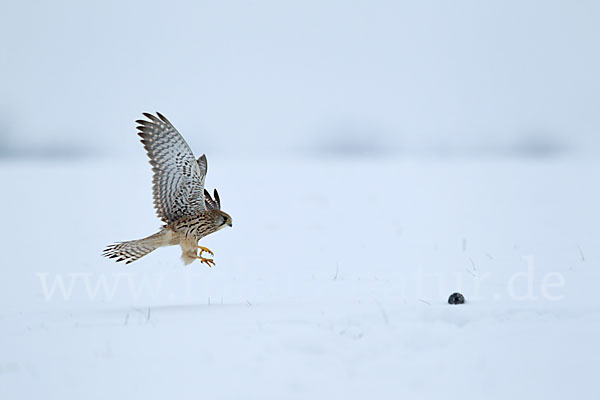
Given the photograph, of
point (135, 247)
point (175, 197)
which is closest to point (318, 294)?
point (175, 197)

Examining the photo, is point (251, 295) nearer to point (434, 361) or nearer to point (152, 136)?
point (152, 136)

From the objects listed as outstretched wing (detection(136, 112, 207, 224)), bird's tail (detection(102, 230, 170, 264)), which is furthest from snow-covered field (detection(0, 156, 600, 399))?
outstretched wing (detection(136, 112, 207, 224))

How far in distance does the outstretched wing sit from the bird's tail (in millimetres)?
319

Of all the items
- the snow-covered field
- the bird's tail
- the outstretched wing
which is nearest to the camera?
the snow-covered field

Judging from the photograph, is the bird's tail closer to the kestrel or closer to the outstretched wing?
the kestrel

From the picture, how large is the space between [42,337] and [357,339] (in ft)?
5.84

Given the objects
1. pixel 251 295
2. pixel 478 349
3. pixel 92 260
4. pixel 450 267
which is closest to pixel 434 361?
pixel 478 349

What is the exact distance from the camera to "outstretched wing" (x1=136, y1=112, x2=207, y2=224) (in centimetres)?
477

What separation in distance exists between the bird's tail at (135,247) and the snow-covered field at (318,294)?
422 mm

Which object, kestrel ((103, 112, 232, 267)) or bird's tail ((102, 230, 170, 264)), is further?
bird's tail ((102, 230, 170, 264))

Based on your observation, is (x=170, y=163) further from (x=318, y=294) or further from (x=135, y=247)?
(x=318, y=294)

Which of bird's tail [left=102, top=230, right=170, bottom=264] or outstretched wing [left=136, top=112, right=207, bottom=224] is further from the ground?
outstretched wing [left=136, top=112, right=207, bottom=224]

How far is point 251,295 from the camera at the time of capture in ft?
18.0

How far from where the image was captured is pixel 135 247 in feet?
16.8
